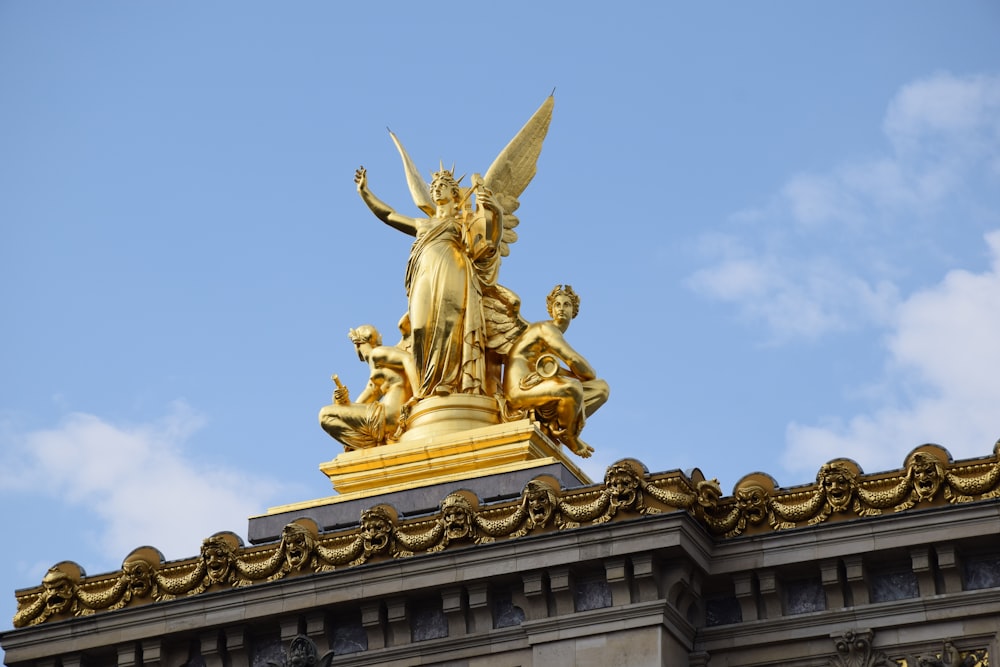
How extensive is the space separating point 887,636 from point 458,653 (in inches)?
219

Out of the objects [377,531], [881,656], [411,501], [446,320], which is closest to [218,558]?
[377,531]

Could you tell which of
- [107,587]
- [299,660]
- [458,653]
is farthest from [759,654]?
[107,587]

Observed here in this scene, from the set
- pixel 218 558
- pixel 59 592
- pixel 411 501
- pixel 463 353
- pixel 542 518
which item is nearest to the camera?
pixel 542 518

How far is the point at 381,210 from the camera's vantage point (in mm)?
37500

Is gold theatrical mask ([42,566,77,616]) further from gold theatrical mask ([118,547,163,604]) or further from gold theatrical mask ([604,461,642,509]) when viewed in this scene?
gold theatrical mask ([604,461,642,509])

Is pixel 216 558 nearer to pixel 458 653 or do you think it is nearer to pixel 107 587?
pixel 107 587

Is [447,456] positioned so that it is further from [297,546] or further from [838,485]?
[838,485]

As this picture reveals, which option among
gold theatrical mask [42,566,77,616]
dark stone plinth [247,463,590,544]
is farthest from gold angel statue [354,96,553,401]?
gold theatrical mask [42,566,77,616]

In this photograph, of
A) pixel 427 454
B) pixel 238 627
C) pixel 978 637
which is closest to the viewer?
pixel 978 637

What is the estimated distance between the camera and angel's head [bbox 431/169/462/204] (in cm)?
3644

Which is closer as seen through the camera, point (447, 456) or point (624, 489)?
point (624, 489)

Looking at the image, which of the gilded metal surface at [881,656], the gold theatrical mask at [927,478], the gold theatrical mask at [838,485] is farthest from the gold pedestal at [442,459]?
the gold theatrical mask at [927,478]

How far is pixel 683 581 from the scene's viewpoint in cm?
2950

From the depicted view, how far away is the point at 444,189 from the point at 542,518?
7.99m
